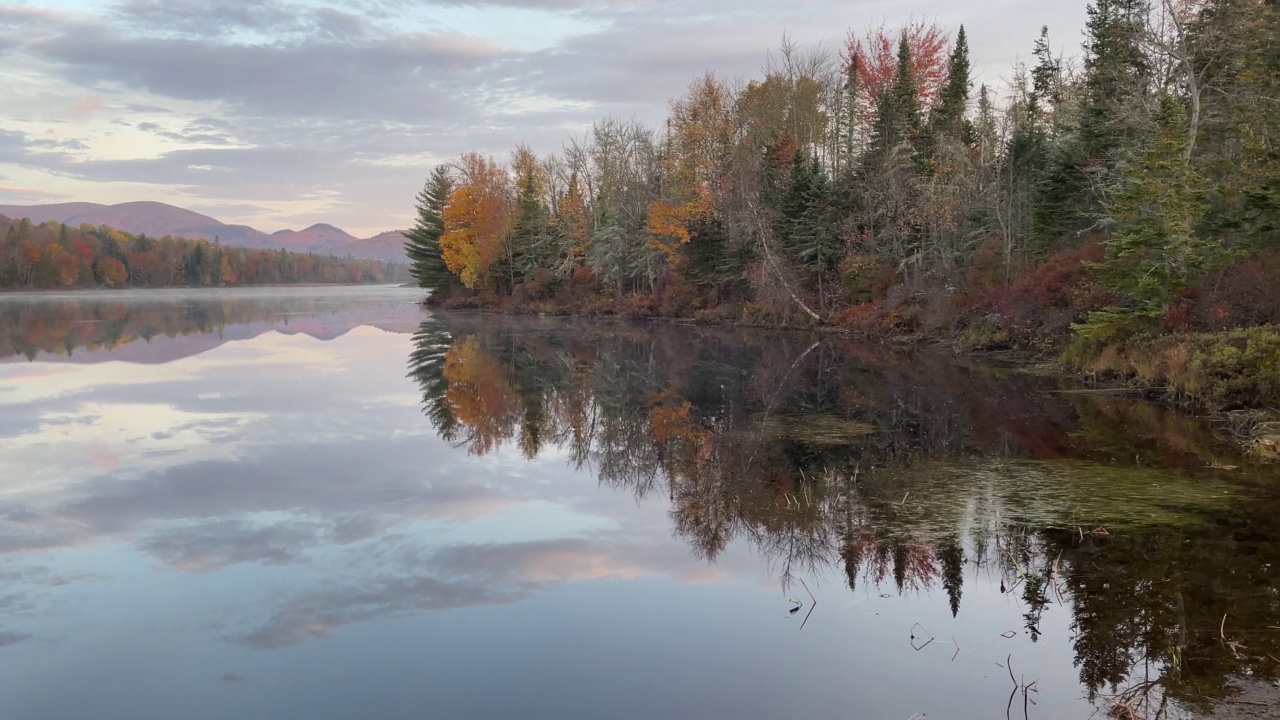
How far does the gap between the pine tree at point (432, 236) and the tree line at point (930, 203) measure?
0.25m

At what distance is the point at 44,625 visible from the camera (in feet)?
23.6

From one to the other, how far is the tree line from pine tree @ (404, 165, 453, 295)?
250 mm

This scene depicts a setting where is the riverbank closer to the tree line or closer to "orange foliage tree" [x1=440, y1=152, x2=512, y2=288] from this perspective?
the tree line

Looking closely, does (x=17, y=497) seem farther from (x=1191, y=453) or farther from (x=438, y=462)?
(x=1191, y=453)

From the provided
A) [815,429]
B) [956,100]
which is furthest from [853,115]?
[815,429]

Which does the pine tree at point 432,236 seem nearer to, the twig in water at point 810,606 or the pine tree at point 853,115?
the pine tree at point 853,115

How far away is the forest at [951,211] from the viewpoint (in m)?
18.9

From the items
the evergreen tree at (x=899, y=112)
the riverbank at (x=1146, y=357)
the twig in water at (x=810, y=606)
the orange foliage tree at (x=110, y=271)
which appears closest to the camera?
the twig in water at (x=810, y=606)

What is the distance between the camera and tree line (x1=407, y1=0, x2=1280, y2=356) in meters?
19.5

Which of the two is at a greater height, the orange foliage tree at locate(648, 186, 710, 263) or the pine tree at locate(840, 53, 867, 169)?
the pine tree at locate(840, 53, 867, 169)

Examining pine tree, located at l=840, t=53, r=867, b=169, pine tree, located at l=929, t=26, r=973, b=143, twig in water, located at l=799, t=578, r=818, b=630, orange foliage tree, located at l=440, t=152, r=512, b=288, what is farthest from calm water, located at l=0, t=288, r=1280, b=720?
orange foliage tree, located at l=440, t=152, r=512, b=288

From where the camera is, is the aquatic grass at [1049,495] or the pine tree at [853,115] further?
the pine tree at [853,115]

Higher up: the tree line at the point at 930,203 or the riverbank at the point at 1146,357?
the tree line at the point at 930,203

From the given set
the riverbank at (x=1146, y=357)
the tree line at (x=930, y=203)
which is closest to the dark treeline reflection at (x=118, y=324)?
the tree line at (x=930, y=203)
